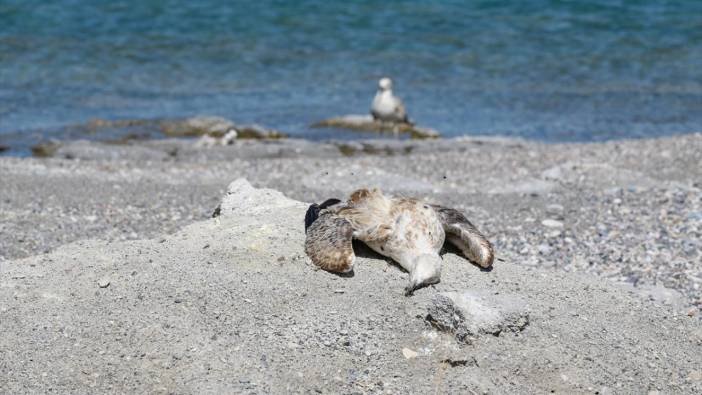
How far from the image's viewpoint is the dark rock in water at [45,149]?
41.9 feet

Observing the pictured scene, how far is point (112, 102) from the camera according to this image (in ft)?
54.1

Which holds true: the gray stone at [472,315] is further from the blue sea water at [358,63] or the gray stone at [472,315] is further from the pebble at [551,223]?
the blue sea water at [358,63]

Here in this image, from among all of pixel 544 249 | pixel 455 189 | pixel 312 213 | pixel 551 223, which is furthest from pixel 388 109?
pixel 312 213

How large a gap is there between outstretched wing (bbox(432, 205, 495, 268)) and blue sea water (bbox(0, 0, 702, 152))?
9057mm

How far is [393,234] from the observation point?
5305 millimetres

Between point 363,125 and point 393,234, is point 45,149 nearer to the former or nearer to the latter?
point 363,125

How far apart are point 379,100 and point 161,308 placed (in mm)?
9927

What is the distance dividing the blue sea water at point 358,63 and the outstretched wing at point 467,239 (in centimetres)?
906

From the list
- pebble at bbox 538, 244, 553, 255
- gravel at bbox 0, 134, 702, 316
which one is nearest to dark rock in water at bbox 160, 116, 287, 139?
gravel at bbox 0, 134, 702, 316

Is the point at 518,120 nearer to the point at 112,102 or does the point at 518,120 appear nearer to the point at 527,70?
the point at 527,70

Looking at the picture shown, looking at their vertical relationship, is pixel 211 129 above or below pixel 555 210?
below

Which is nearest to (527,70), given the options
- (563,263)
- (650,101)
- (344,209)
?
(650,101)

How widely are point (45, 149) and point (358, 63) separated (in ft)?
25.8

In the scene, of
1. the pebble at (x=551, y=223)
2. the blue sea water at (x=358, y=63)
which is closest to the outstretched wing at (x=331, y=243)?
the pebble at (x=551, y=223)
